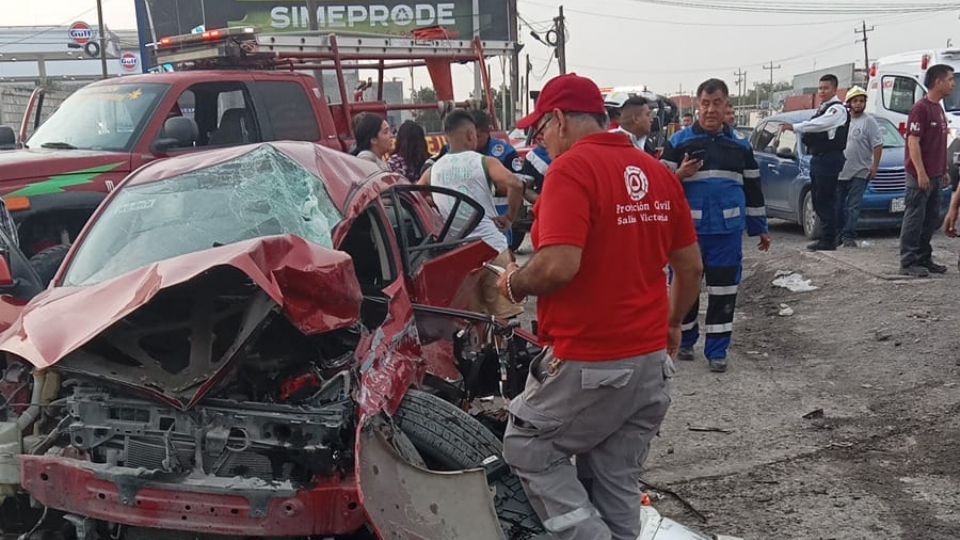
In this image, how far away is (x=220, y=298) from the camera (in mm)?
3414

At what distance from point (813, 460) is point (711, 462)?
1.75ft

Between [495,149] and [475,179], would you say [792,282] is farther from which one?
[475,179]

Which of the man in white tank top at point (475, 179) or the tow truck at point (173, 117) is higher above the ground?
the tow truck at point (173, 117)

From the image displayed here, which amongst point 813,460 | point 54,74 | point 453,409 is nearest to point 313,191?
point 453,409

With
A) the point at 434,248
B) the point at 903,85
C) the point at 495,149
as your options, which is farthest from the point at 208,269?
the point at 903,85

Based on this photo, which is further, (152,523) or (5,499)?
(5,499)

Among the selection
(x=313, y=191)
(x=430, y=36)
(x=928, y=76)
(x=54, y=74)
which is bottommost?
(x=313, y=191)

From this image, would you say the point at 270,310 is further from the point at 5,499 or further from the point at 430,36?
the point at 430,36

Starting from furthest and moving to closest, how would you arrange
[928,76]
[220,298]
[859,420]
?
[928,76] → [859,420] → [220,298]

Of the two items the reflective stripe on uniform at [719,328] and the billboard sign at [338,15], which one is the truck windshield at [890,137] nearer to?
the reflective stripe on uniform at [719,328]

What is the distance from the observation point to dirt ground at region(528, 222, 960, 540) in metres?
4.12

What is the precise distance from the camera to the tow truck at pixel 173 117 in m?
6.57

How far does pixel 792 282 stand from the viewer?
9188 mm

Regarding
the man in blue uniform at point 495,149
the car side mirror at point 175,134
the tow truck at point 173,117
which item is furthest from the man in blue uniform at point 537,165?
the car side mirror at point 175,134
